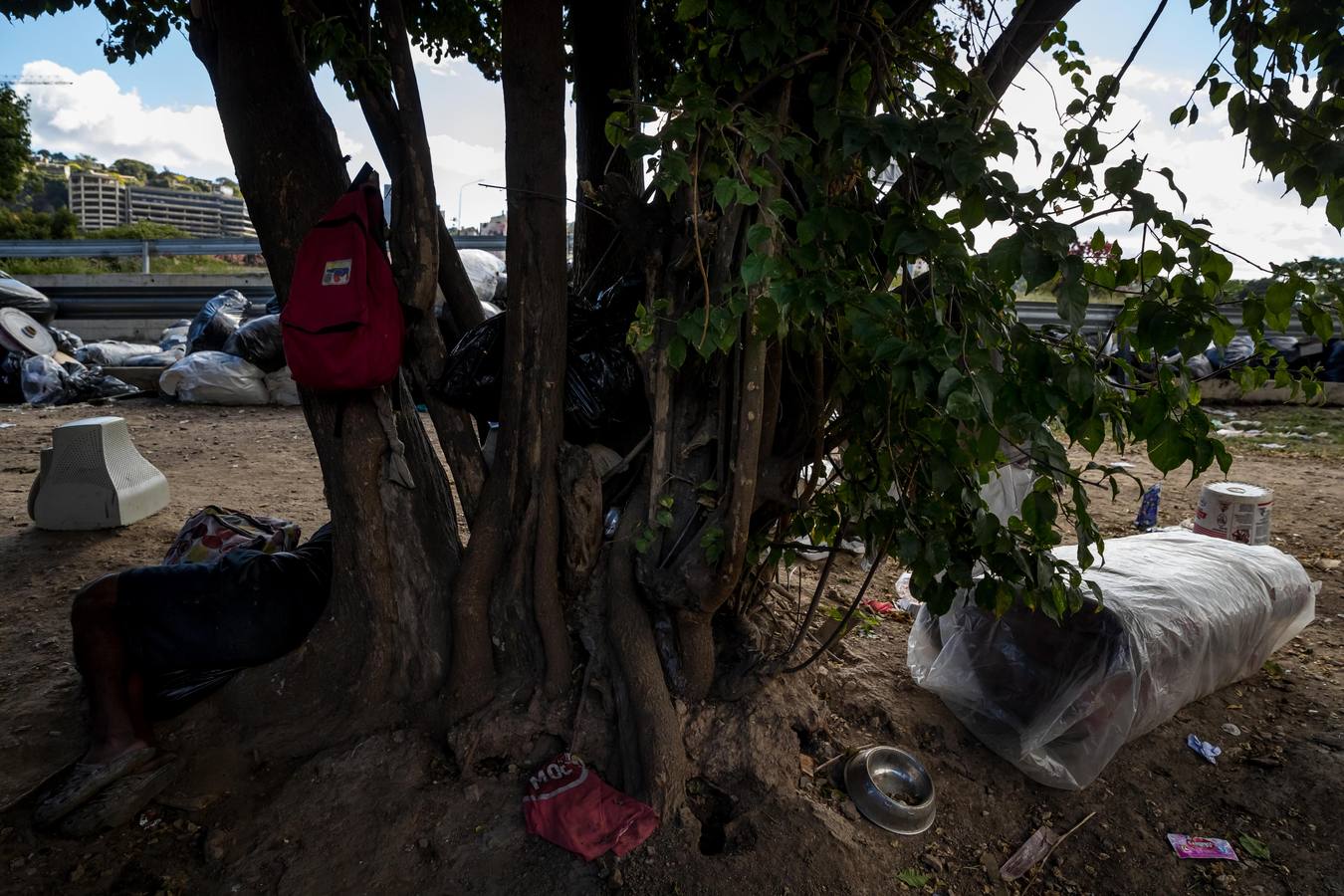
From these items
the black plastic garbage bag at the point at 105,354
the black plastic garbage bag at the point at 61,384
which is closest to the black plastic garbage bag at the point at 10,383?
→ the black plastic garbage bag at the point at 61,384

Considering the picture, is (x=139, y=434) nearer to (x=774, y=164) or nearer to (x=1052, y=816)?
(x=774, y=164)

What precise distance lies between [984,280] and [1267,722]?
80.4 inches

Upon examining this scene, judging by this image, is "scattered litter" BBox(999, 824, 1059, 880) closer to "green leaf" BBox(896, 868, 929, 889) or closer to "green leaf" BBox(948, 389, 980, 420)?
"green leaf" BBox(896, 868, 929, 889)

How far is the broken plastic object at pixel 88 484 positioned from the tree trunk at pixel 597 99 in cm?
270

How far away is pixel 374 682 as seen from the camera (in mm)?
2342

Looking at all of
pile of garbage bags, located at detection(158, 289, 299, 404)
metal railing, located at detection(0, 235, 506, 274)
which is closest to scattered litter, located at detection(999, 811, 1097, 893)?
pile of garbage bags, located at detection(158, 289, 299, 404)

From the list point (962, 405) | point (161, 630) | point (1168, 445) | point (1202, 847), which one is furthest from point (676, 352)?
point (1202, 847)

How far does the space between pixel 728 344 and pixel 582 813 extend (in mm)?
1242

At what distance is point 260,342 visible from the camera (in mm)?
7008

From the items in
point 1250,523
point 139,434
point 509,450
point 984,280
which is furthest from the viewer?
point 139,434

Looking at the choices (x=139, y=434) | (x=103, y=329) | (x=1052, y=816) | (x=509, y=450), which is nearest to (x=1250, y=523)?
(x=1052, y=816)

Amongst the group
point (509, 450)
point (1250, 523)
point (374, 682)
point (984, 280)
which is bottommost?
point (374, 682)

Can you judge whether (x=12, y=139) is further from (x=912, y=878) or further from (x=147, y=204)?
(x=912, y=878)

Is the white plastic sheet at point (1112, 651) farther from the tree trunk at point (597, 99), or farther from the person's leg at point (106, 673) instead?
the person's leg at point (106, 673)
